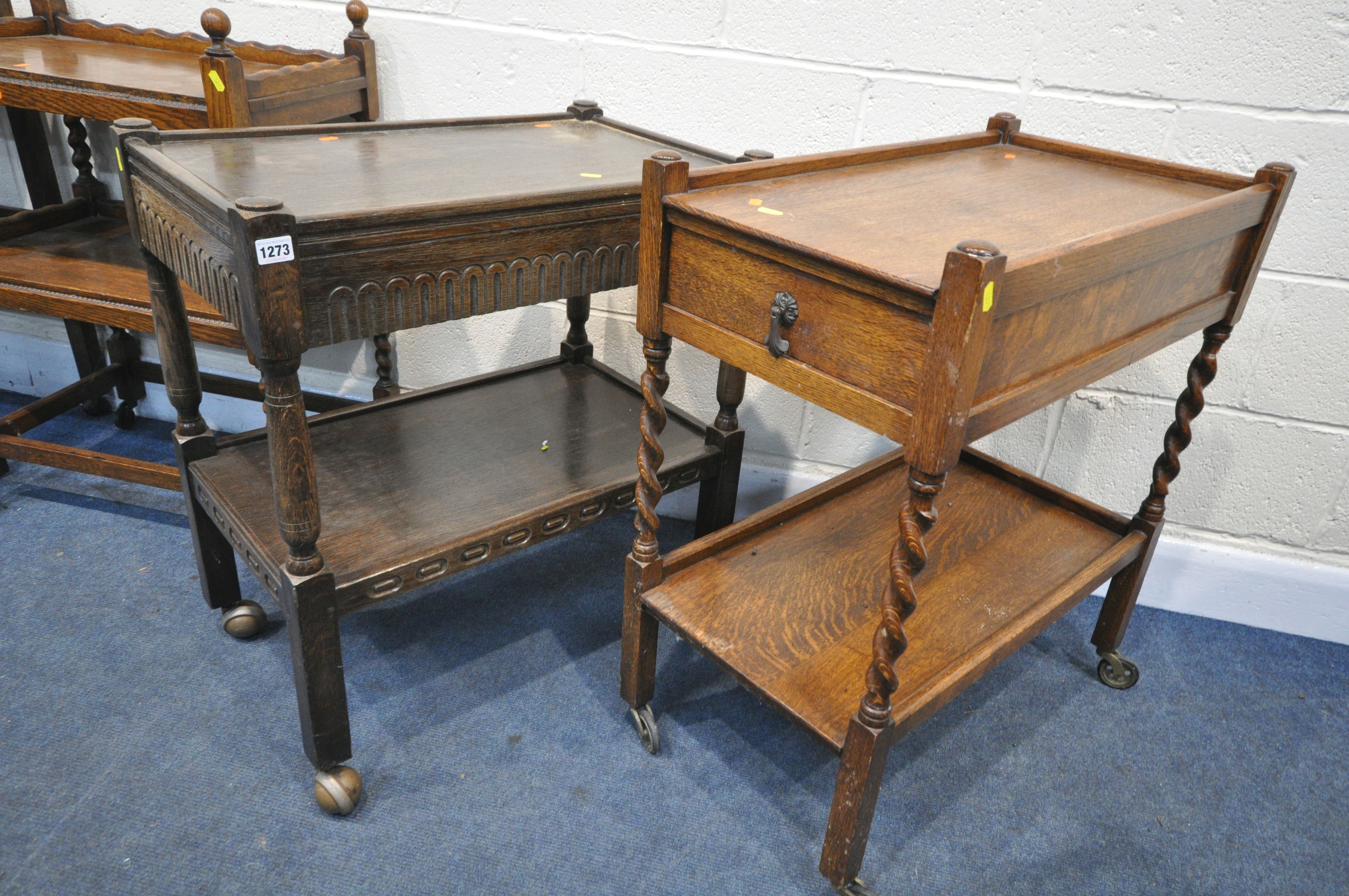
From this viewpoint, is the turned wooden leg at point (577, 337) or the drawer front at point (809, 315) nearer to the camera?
the drawer front at point (809, 315)

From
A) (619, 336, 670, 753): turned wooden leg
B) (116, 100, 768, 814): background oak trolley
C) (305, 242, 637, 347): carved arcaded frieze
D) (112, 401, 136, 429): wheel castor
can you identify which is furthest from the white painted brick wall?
(112, 401, 136, 429): wheel castor

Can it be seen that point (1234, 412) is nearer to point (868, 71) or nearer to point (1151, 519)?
point (1151, 519)

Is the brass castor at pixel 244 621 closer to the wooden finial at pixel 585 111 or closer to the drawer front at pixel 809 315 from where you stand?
the drawer front at pixel 809 315

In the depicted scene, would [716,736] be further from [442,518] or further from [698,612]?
[442,518]

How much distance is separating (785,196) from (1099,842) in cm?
121

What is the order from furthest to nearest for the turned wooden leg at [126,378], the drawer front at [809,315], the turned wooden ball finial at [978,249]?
the turned wooden leg at [126,378] < the drawer front at [809,315] < the turned wooden ball finial at [978,249]

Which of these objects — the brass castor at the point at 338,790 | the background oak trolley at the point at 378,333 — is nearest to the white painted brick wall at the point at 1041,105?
the background oak trolley at the point at 378,333

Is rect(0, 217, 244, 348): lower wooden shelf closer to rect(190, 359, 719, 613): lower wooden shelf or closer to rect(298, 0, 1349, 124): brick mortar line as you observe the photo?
rect(190, 359, 719, 613): lower wooden shelf

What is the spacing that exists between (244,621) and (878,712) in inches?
50.7

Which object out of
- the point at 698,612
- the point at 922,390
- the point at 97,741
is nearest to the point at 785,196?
the point at 922,390

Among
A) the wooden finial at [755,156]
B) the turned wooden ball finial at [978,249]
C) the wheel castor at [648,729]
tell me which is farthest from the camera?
the wheel castor at [648,729]

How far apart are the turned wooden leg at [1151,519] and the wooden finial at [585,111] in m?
1.28

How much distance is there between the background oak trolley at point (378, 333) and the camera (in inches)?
49.8

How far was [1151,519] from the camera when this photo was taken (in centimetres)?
178
